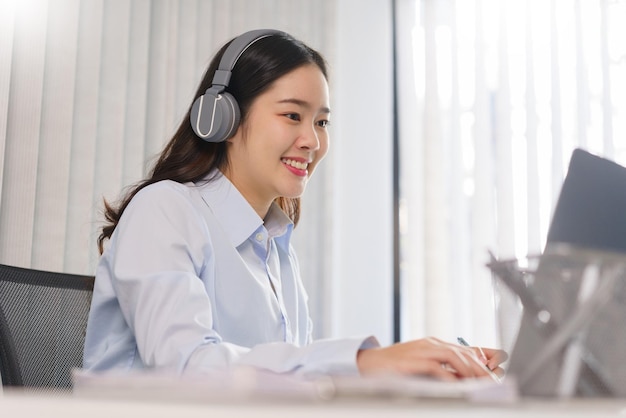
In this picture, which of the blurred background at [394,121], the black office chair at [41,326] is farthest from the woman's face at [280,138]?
the blurred background at [394,121]

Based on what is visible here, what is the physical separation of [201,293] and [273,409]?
1.82 feet

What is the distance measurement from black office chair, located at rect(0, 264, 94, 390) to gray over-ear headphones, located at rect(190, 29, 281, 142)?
348 mm

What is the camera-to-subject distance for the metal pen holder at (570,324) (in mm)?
480

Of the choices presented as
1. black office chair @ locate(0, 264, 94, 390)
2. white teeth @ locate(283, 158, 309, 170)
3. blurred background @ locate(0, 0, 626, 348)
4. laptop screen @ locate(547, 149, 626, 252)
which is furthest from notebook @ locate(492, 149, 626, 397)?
blurred background @ locate(0, 0, 626, 348)

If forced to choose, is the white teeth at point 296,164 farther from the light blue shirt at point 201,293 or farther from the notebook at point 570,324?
the notebook at point 570,324

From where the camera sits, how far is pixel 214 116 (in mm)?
1280

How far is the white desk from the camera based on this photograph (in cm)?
39

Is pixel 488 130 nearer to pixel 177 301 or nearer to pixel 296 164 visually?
pixel 296 164

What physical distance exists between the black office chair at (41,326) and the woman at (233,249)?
7 cm

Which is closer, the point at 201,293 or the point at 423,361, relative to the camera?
the point at 423,361

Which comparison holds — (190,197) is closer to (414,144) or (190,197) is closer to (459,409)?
(459,409)

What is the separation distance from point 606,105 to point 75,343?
2357 millimetres

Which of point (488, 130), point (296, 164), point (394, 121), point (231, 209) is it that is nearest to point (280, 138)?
point (296, 164)

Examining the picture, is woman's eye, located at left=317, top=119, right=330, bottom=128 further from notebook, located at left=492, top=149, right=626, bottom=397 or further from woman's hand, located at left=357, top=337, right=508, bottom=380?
notebook, located at left=492, top=149, right=626, bottom=397
